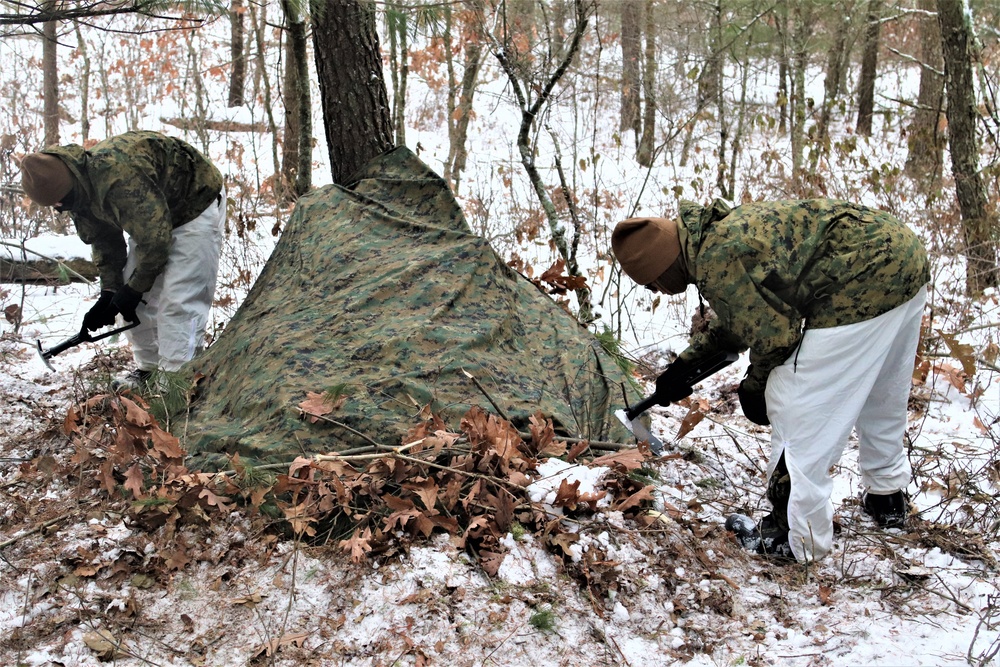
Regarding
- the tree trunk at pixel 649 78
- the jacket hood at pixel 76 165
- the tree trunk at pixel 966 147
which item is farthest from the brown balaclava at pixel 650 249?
the tree trunk at pixel 649 78

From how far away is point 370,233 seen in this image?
416 cm

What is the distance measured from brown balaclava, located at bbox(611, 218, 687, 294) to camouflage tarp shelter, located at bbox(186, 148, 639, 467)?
842mm

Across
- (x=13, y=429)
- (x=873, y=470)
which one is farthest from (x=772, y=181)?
(x=13, y=429)

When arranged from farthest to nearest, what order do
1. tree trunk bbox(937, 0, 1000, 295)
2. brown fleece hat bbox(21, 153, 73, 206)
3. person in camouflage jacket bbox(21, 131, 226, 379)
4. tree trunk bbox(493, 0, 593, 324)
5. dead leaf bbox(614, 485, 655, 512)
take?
tree trunk bbox(937, 0, 1000, 295) → tree trunk bbox(493, 0, 593, 324) → person in camouflage jacket bbox(21, 131, 226, 379) → brown fleece hat bbox(21, 153, 73, 206) → dead leaf bbox(614, 485, 655, 512)

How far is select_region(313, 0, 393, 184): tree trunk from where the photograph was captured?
475 cm

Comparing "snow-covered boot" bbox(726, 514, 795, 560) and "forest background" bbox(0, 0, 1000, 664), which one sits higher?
"forest background" bbox(0, 0, 1000, 664)

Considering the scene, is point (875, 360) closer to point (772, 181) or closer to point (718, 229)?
point (718, 229)

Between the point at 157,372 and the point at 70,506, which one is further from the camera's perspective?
the point at 157,372

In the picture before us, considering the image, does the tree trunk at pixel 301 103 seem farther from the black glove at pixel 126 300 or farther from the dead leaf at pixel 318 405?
the dead leaf at pixel 318 405

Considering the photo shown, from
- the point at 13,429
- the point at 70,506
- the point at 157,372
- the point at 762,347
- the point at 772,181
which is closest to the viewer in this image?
the point at 762,347

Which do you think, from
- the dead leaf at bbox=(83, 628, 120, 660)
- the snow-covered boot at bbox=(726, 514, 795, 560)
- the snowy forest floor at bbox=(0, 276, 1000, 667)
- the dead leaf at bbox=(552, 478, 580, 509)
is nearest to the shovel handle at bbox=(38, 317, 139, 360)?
the snowy forest floor at bbox=(0, 276, 1000, 667)

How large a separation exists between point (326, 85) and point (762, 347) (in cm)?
→ 331

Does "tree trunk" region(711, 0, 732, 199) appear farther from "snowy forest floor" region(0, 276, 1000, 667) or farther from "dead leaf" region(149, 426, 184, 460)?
"dead leaf" region(149, 426, 184, 460)

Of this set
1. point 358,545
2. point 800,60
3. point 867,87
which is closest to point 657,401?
point 358,545
